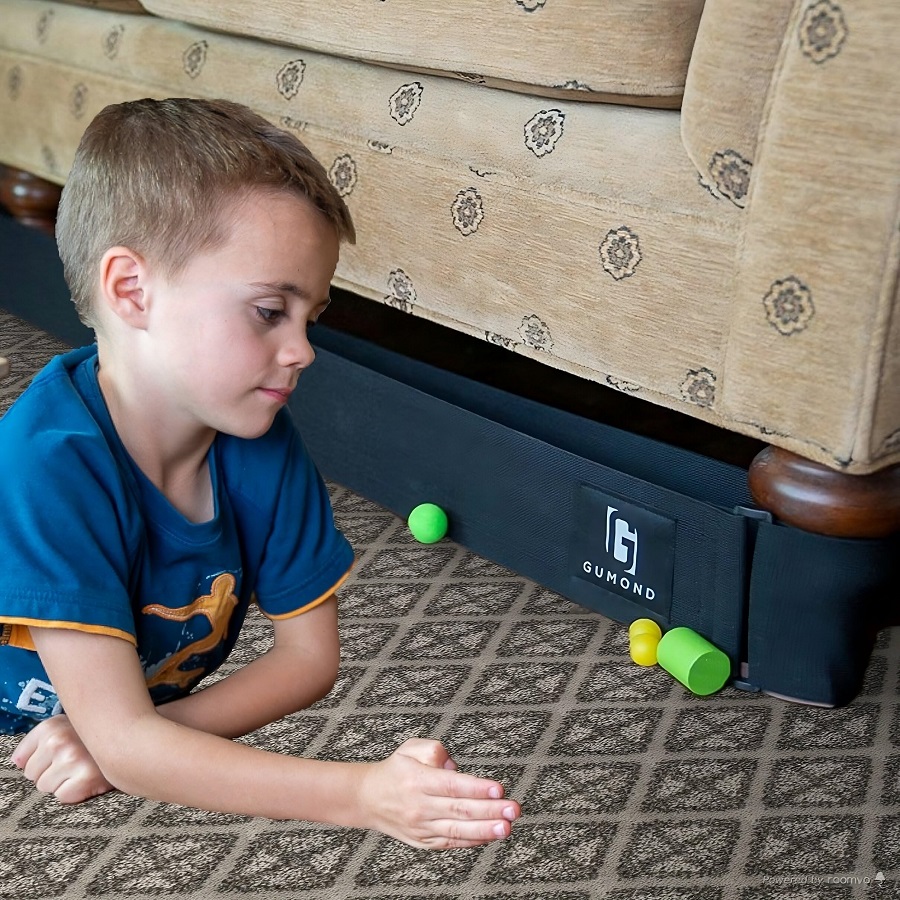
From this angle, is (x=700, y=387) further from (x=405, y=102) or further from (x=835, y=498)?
(x=405, y=102)

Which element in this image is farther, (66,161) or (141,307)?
(66,161)

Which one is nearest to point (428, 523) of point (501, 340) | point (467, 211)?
point (501, 340)

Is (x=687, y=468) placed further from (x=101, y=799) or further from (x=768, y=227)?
(x=101, y=799)

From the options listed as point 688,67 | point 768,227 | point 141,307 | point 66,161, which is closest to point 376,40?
point 688,67

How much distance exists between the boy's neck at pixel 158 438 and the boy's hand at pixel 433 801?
0.28 meters

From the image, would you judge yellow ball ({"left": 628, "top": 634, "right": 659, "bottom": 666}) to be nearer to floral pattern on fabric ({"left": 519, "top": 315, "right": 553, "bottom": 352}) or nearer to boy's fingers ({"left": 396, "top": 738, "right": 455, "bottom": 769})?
floral pattern on fabric ({"left": 519, "top": 315, "right": 553, "bottom": 352})

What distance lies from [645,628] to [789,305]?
36 cm

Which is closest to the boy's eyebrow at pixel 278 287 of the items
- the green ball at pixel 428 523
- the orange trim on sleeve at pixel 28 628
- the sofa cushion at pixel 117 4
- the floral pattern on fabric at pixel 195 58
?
the orange trim on sleeve at pixel 28 628

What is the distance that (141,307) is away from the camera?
33.2 inches

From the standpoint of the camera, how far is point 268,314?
82cm

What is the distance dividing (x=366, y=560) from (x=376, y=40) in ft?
1.78

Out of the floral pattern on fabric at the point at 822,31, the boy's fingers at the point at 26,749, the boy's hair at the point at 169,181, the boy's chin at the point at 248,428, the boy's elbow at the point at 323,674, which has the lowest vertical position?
the boy's elbow at the point at 323,674

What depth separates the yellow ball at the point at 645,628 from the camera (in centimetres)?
124

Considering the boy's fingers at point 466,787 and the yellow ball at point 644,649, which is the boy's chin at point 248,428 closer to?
the boy's fingers at point 466,787
